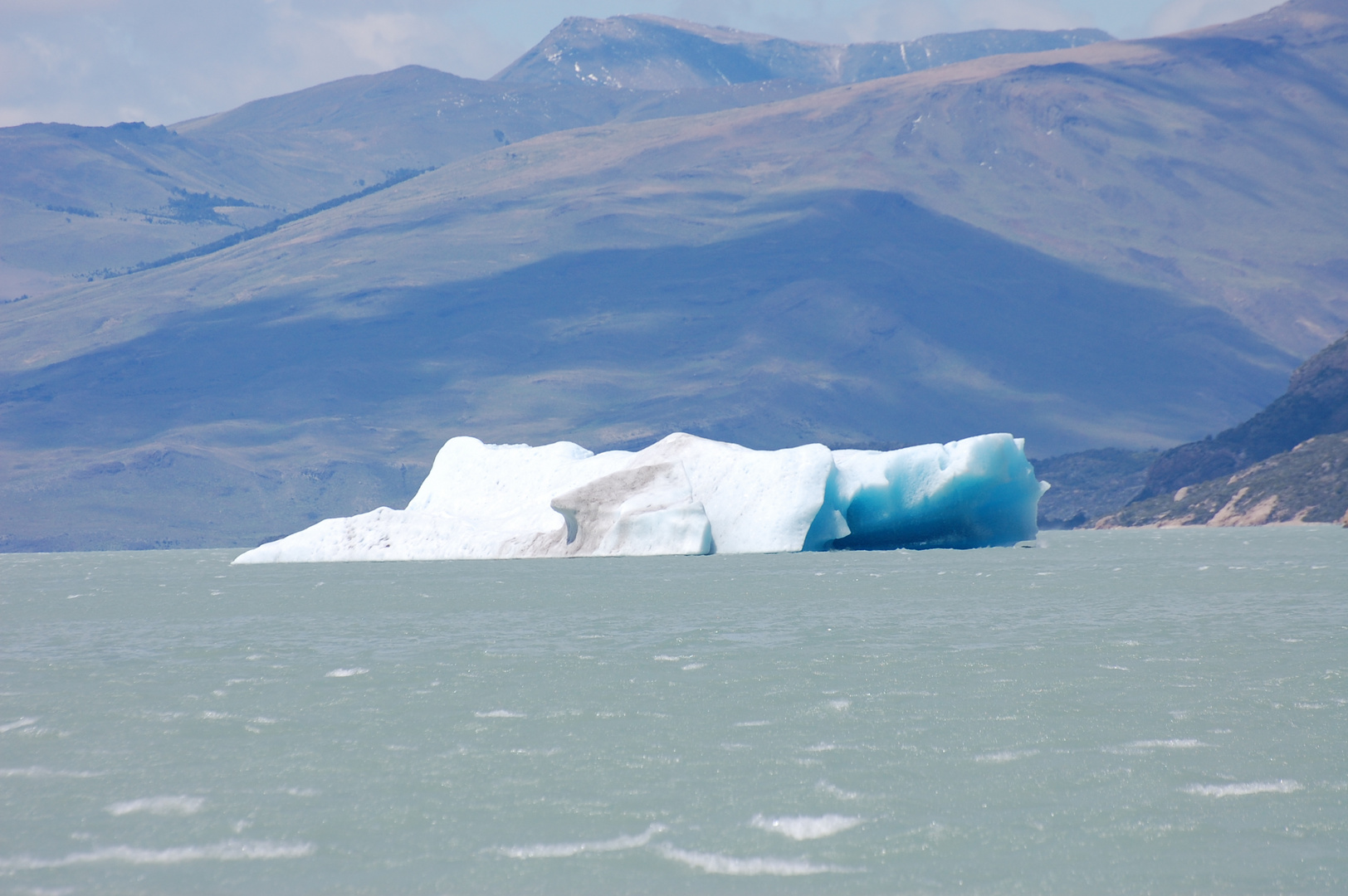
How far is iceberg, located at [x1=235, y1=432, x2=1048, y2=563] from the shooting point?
3950cm

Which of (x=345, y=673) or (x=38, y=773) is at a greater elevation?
(x=38, y=773)

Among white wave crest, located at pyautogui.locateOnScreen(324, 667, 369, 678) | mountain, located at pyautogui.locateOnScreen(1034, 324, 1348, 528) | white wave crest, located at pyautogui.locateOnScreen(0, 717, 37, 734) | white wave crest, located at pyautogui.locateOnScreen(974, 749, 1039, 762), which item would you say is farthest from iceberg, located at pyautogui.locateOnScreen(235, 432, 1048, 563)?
mountain, located at pyautogui.locateOnScreen(1034, 324, 1348, 528)

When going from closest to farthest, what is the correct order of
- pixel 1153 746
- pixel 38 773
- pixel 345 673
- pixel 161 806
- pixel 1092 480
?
pixel 161 806 → pixel 1153 746 → pixel 38 773 → pixel 345 673 → pixel 1092 480

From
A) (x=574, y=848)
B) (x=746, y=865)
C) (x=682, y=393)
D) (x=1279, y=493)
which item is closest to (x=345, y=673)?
(x=574, y=848)

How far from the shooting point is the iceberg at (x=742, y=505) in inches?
1555

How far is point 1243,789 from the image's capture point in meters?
11.1

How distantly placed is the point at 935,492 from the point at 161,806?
30315mm

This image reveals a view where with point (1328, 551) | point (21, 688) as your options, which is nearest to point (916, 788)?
point (21, 688)

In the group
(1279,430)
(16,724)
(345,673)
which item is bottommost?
(1279,430)

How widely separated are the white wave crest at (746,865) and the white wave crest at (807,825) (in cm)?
51

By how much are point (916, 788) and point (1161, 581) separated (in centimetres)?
2164

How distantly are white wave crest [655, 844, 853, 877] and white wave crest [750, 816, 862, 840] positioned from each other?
513 millimetres

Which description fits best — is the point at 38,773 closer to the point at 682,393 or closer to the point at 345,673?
the point at 345,673

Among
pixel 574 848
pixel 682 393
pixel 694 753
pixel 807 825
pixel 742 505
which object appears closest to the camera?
pixel 574 848
